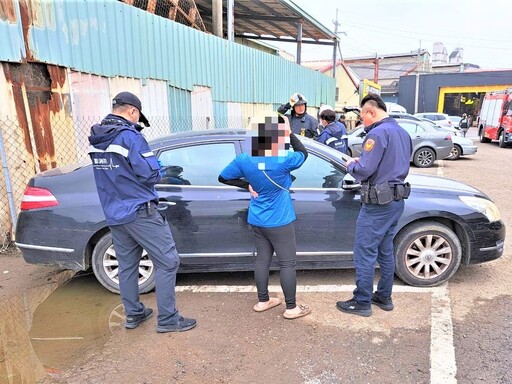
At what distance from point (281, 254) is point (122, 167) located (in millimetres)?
1381

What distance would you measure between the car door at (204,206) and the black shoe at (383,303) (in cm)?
118

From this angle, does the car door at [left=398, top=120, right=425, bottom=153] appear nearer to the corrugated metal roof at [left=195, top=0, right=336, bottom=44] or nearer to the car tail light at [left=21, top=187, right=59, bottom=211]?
the corrugated metal roof at [left=195, top=0, right=336, bottom=44]

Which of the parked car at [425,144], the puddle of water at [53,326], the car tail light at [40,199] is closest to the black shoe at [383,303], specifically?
the puddle of water at [53,326]

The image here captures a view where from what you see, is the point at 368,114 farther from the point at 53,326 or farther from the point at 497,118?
the point at 497,118

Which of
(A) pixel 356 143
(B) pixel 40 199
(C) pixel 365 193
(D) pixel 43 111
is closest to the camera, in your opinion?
(C) pixel 365 193

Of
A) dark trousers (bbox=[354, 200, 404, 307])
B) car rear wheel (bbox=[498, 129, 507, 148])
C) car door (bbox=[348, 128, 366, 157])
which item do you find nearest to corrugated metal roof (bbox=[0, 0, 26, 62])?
dark trousers (bbox=[354, 200, 404, 307])

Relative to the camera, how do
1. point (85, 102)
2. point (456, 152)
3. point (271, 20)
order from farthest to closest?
point (271, 20) < point (456, 152) < point (85, 102)

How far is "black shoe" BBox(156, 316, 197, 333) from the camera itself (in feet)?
10.5

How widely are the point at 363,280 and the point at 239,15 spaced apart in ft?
43.9

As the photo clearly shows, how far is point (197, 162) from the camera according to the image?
3.78 metres

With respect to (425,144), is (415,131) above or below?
above

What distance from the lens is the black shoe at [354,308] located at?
3.44 metres

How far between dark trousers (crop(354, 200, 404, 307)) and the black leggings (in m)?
0.55

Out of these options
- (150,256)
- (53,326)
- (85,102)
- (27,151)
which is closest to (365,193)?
A: (150,256)
